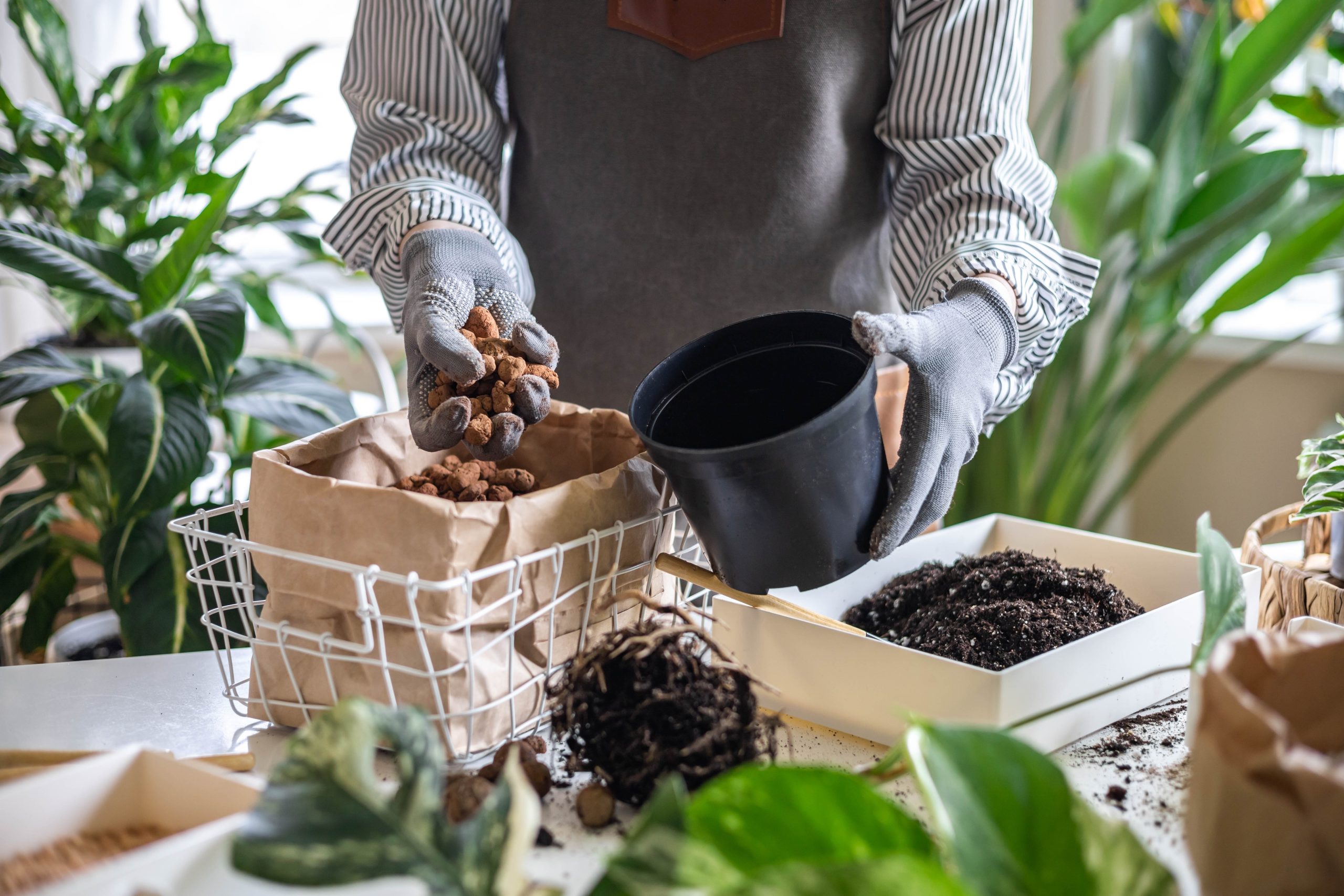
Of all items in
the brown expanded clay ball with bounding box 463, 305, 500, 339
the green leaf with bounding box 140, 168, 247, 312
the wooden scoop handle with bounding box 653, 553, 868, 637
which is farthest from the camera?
the green leaf with bounding box 140, 168, 247, 312

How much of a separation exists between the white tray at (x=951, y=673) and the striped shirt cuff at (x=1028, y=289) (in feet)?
0.62

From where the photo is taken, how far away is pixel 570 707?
512mm

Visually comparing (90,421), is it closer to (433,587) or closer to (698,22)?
(698,22)

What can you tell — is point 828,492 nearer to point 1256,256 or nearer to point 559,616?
point 559,616

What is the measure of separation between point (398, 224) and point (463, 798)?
1.77ft

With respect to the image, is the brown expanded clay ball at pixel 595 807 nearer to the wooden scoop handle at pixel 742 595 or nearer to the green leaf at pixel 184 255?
the wooden scoop handle at pixel 742 595

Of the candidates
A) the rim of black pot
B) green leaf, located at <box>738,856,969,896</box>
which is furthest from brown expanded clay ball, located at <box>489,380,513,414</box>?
green leaf, located at <box>738,856,969,896</box>

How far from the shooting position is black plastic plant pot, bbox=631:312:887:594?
525mm

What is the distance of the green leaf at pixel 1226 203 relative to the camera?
161 centimetres

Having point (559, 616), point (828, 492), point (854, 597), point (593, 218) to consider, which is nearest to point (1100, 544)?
point (854, 597)

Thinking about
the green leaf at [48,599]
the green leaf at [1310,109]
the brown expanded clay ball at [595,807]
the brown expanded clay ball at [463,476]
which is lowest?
the green leaf at [48,599]

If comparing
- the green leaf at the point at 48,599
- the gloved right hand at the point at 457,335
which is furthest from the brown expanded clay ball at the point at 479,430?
the green leaf at the point at 48,599

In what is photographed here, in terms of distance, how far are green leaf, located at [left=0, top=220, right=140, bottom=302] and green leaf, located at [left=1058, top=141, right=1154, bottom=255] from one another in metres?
1.56

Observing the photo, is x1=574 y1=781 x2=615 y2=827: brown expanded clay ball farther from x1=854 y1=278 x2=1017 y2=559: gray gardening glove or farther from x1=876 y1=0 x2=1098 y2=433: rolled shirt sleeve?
x1=876 y1=0 x2=1098 y2=433: rolled shirt sleeve
